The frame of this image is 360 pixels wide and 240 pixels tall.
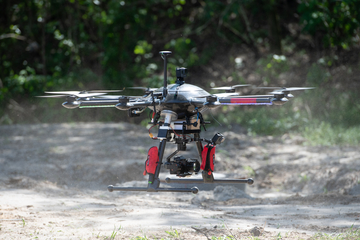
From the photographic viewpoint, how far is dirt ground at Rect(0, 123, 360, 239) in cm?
450

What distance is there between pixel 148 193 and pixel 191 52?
6987 mm

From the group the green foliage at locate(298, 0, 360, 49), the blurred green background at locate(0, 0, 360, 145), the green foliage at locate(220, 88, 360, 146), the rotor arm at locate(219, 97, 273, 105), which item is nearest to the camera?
the rotor arm at locate(219, 97, 273, 105)

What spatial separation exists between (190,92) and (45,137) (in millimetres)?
6974

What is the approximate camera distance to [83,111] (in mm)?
12672

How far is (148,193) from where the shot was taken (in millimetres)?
7039

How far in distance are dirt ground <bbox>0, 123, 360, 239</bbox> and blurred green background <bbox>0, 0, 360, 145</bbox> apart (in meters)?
1.76

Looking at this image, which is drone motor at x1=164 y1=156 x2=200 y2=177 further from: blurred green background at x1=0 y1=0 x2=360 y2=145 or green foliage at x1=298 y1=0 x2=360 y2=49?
green foliage at x1=298 y1=0 x2=360 y2=49

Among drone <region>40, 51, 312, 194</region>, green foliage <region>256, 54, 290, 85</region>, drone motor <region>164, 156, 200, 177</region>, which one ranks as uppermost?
green foliage <region>256, 54, 290, 85</region>

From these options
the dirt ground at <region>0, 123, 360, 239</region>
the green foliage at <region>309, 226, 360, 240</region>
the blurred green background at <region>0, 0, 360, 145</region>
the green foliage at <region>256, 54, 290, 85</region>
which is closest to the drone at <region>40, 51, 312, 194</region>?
the dirt ground at <region>0, 123, 360, 239</region>

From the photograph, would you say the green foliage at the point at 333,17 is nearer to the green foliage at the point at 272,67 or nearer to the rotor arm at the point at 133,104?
the green foliage at the point at 272,67

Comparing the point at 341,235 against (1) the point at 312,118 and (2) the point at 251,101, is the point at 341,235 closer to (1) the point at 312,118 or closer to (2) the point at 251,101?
(2) the point at 251,101

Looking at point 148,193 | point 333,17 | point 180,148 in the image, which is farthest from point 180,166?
point 333,17

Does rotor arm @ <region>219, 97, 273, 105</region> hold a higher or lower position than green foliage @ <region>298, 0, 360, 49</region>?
lower

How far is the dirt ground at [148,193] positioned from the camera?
4504mm
